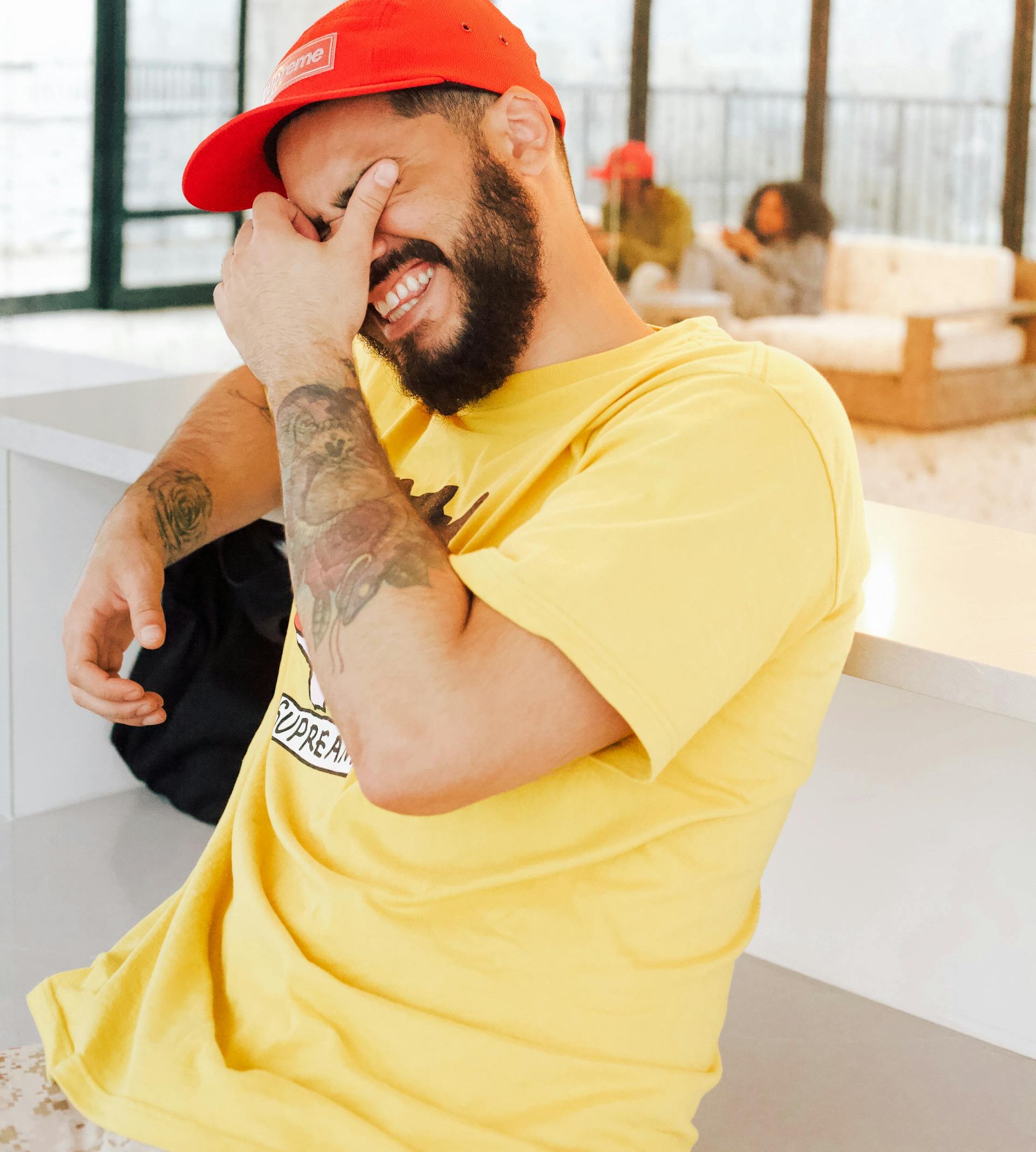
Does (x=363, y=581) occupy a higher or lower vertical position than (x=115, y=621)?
higher

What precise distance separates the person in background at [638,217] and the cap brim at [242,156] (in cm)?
401

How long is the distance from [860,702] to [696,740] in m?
0.71

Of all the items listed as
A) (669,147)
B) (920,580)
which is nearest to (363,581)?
(920,580)

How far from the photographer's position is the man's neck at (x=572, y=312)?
100cm

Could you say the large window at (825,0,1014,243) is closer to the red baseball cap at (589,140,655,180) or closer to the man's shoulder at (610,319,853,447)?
the red baseball cap at (589,140,655,180)

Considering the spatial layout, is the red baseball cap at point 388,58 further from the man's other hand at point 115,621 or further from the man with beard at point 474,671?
the man's other hand at point 115,621

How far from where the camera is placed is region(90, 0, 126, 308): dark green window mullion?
4.84m

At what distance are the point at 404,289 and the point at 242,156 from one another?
194mm

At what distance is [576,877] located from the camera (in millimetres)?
852

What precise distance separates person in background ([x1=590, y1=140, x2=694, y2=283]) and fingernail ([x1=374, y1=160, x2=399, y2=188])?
13.7 ft

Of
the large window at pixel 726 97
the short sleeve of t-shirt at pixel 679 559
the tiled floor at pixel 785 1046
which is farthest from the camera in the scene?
the large window at pixel 726 97

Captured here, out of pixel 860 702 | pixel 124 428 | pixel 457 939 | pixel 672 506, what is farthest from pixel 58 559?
pixel 672 506

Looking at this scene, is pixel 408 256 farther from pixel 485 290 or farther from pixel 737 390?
pixel 737 390

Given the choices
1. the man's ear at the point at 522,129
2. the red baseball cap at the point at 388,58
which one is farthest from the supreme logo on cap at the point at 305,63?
the man's ear at the point at 522,129
